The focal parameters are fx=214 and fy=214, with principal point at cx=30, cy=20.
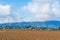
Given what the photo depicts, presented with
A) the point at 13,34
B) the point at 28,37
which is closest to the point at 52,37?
the point at 28,37

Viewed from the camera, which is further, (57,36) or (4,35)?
(57,36)

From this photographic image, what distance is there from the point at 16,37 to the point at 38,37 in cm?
70

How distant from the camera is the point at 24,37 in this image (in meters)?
6.39

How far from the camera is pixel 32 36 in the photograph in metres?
6.70

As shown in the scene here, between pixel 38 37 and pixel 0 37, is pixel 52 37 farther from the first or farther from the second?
pixel 0 37

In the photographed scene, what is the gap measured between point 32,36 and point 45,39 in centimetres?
48

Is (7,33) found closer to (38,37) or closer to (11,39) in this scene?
(11,39)

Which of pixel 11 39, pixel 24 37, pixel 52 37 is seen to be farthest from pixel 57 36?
pixel 11 39

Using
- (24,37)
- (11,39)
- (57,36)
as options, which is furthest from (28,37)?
(57,36)

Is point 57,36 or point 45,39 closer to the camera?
point 45,39

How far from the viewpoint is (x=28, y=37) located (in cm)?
649

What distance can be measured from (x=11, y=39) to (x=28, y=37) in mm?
564

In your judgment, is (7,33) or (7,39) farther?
(7,33)

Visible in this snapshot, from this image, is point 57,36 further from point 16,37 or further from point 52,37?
point 16,37
